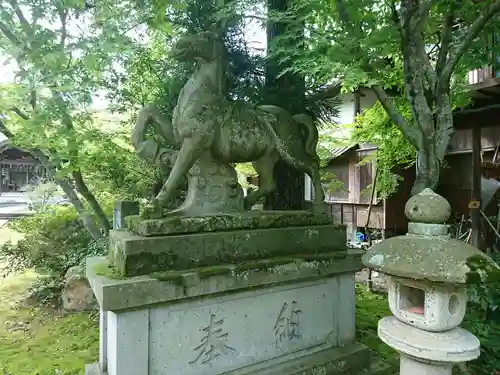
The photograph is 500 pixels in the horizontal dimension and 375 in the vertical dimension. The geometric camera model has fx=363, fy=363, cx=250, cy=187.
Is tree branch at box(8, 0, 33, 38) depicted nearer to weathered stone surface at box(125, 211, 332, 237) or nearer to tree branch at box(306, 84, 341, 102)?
weathered stone surface at box(125, 211, 332, 237)

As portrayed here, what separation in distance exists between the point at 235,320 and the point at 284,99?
Result: 2846mm

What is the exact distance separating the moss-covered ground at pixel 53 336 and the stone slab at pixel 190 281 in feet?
5.61


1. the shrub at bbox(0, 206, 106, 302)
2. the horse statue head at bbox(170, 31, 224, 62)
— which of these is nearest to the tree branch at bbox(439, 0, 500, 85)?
the horse statue head at bbox(170, 31, 224, 62)

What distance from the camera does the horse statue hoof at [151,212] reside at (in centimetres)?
290

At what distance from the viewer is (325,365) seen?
3361 millimetres

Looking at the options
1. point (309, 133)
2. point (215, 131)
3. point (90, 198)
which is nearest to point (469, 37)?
point (309, 133)

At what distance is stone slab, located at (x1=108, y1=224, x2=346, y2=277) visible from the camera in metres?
2.70

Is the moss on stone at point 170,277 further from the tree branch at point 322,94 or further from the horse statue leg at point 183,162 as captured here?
the tree branch at point 322,94

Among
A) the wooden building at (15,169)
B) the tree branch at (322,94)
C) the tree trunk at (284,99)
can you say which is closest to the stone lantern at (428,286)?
the tree trunk at (284,99)

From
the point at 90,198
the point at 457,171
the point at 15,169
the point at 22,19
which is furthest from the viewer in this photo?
the point at 15,169

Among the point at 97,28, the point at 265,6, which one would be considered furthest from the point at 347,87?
the point at 97,28

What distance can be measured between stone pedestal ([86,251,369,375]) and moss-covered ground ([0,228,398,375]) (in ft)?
3.83

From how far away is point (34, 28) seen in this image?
4742 millimetres

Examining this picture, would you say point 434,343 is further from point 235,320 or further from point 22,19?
point 22,19
